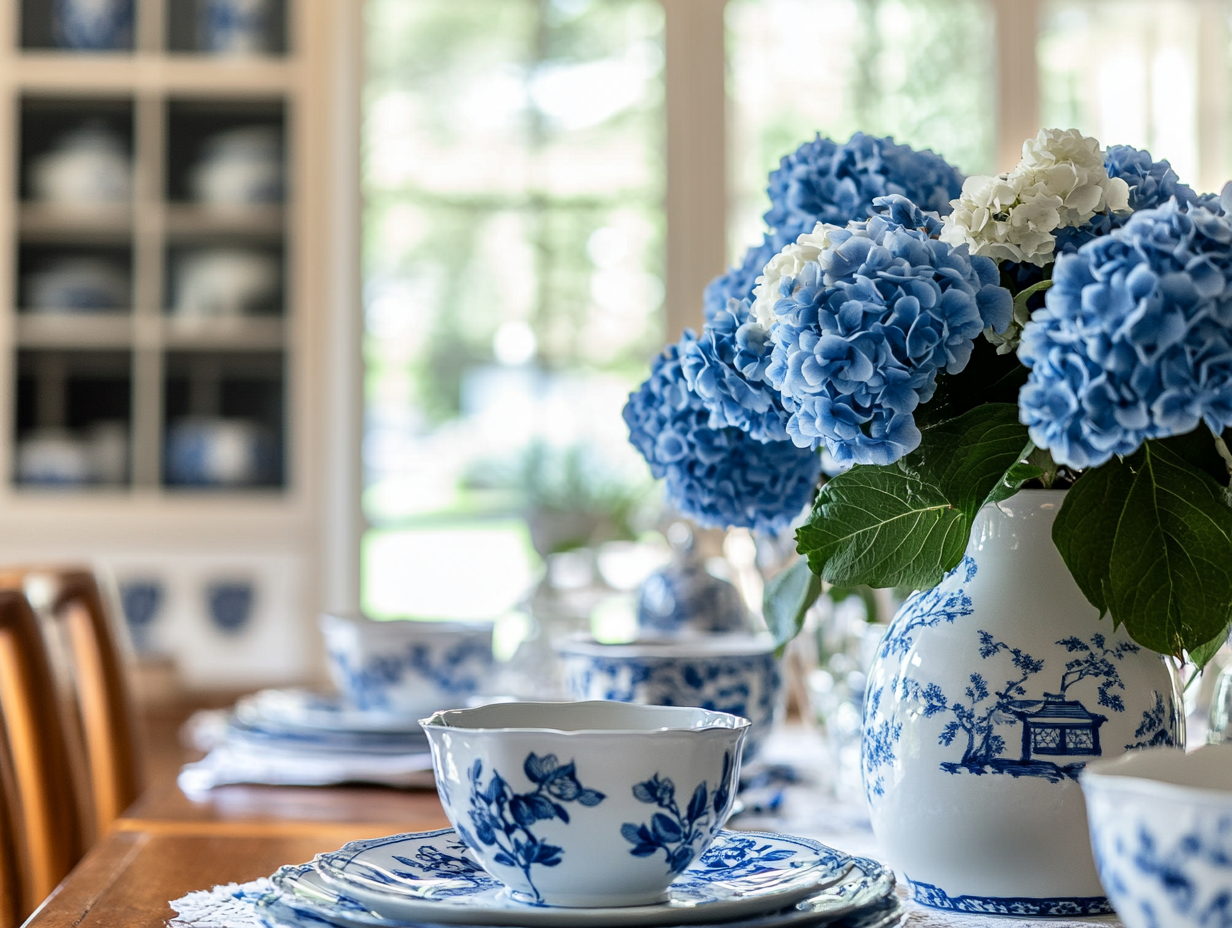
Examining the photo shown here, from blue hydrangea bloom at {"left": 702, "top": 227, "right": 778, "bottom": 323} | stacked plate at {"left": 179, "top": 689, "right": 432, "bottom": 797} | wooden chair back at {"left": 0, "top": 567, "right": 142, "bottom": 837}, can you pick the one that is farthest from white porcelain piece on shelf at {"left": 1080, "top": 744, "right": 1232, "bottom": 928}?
wooden chair back at {"left": 0, "top": 567, "right": 142, "bottom": 837}

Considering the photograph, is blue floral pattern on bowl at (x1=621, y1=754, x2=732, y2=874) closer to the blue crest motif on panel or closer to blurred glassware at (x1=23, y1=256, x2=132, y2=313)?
the blue crest motif on panel

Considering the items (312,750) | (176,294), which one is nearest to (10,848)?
(312,750)

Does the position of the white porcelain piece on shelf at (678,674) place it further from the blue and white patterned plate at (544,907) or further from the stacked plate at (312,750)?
the blue and white patterned plate at (544,907)

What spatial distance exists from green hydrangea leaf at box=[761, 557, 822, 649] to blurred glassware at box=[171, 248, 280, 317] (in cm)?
263

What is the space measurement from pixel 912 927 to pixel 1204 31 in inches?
138

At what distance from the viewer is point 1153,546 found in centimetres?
55

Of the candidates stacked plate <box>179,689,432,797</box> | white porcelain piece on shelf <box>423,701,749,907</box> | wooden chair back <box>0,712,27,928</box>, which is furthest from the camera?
stacked plate <box>179,689,432,797</box>

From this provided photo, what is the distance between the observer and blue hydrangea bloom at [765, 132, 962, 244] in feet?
2.52

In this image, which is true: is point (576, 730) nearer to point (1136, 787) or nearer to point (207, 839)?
point (1136, 787)

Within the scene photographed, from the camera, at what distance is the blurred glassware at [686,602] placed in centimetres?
115

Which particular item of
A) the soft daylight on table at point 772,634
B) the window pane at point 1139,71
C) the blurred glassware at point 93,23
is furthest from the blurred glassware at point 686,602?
the window pane at point 1139,71

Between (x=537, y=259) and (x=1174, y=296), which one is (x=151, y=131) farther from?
(x=1174, y=296)

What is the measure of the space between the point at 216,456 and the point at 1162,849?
298 cm

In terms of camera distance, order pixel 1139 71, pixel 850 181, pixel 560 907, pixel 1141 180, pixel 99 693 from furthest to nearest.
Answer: pixel 1139 71 < pixel 99 693 < pixel 850 181 < pixel 1141 180 < pixel 560 907
